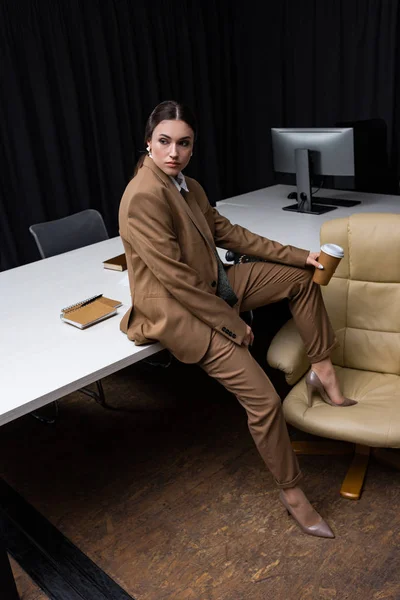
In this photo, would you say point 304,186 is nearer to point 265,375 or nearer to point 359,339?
point 359,339

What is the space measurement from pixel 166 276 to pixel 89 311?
404mm

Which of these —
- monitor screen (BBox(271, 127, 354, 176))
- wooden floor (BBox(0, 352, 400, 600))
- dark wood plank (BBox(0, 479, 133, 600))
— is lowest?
wooden floor (BBox(0, 352, 400, 600))

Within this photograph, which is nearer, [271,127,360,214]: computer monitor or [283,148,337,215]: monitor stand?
[271,127,360,214]: computer monitor

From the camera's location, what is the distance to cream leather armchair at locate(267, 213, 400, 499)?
2096mm

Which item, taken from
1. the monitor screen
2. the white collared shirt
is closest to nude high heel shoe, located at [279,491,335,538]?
the white collared shirt

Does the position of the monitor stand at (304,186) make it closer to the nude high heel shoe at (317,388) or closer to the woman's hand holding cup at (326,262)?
the woman's hand holding cup at (326,262)

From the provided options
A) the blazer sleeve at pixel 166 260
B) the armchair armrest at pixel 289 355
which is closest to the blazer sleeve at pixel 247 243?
the armchair armrest at pixel 289 355

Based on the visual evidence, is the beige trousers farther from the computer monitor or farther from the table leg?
the computer monitor

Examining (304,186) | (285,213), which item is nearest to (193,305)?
(285,213)

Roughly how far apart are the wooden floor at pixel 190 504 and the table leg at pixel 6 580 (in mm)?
132

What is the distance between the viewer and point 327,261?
A: 6.73 ft

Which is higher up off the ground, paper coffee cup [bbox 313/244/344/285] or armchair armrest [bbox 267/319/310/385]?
paper coffee cup [bbox 313/244/344/285]

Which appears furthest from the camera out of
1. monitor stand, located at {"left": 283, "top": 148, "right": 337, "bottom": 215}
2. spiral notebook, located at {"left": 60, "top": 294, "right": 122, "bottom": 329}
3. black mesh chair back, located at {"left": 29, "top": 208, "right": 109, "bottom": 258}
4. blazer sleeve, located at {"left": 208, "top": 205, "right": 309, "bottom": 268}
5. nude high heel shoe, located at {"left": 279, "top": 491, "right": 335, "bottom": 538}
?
monitor stand, located at {"left": 283, "top": 148, "right": 337, "bottom": 215}

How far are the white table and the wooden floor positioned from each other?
48 cm
